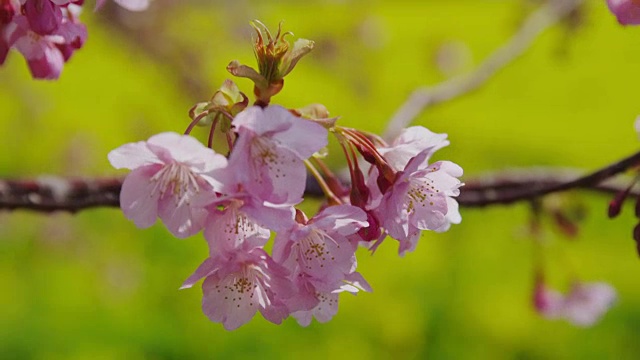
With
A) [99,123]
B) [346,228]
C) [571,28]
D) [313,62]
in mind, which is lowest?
[99,123]

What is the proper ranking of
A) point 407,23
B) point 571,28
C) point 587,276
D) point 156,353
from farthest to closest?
point 407,23, point 587,276, point 156,353, point 571,28

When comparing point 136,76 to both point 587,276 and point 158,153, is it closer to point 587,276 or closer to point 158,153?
point 587,276

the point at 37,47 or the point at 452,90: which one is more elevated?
the point at 37,47

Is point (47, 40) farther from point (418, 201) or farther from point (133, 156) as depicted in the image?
point (418, 201)

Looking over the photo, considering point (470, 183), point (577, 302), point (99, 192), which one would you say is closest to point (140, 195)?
point (99, 192)

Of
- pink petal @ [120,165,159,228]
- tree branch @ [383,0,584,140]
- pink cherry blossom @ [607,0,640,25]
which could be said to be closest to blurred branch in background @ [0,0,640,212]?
tree branch @ [383,0,584,140]

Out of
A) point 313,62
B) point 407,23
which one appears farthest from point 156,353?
point 407,23
